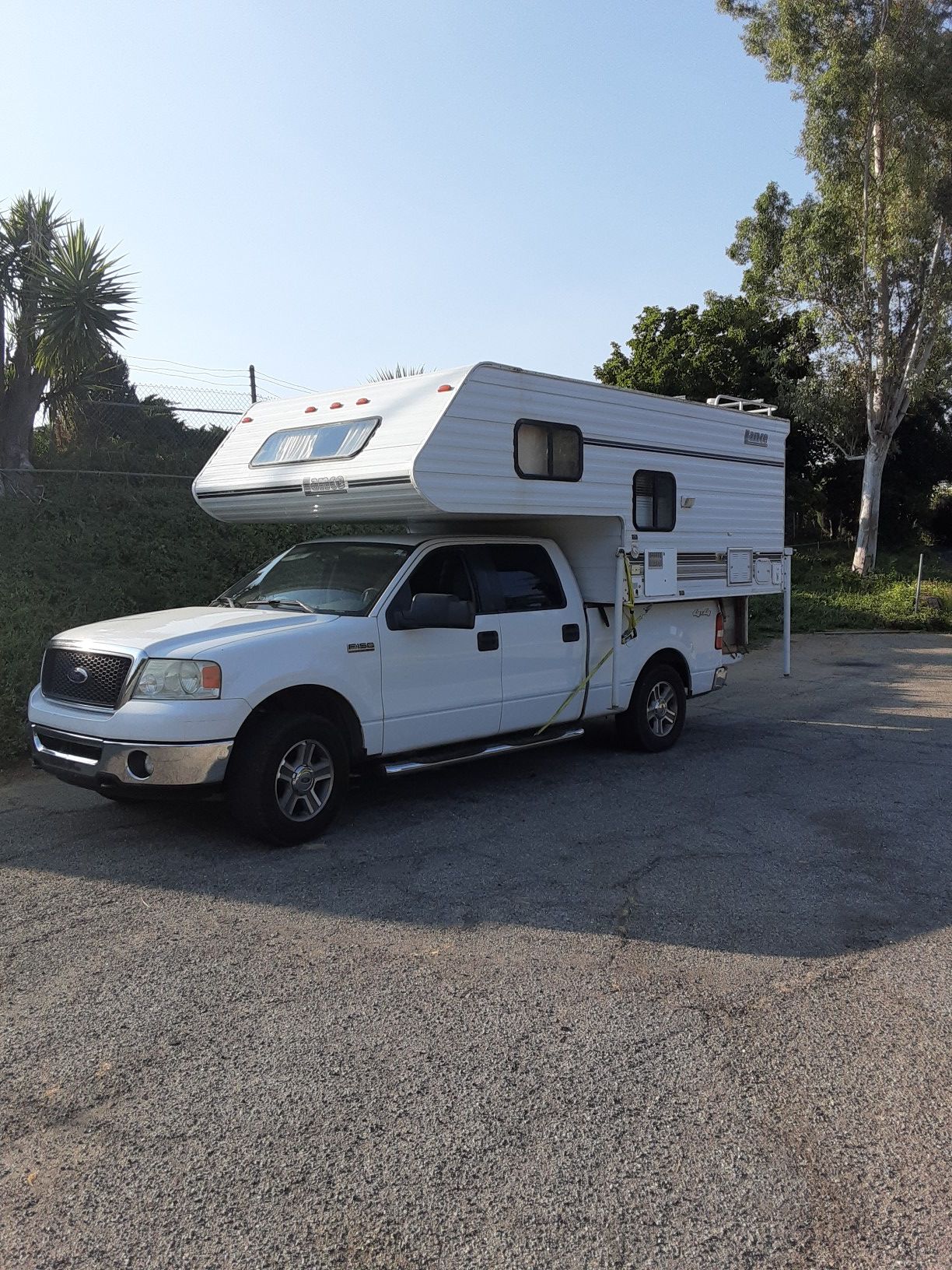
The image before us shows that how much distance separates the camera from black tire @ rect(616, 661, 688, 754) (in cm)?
845

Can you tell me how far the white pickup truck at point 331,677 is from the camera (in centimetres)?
548

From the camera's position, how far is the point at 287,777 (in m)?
5.74

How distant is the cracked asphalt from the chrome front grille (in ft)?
2.81

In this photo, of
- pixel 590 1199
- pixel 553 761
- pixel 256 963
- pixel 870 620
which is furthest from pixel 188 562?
pixel 870 620

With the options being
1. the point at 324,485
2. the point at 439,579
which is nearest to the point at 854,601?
the point at 439,579

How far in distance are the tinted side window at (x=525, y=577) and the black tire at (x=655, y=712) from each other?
1265mm

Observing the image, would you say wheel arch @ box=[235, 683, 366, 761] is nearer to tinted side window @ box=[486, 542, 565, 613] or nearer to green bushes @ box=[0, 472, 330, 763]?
tinted side window @ box=[486, 542, 565, 613]

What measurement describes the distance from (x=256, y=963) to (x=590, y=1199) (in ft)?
6.39

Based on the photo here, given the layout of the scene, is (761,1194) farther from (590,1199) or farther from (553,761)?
(553,761)

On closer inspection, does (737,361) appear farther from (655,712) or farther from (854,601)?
(655,712)

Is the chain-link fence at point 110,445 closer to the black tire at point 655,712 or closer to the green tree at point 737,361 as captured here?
the black tire at point 655,712

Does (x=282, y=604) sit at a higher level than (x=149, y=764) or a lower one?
higher

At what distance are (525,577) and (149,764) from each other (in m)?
3.26

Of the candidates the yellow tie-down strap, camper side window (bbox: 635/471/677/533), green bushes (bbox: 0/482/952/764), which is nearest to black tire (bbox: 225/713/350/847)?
the yellow tie-down strap
